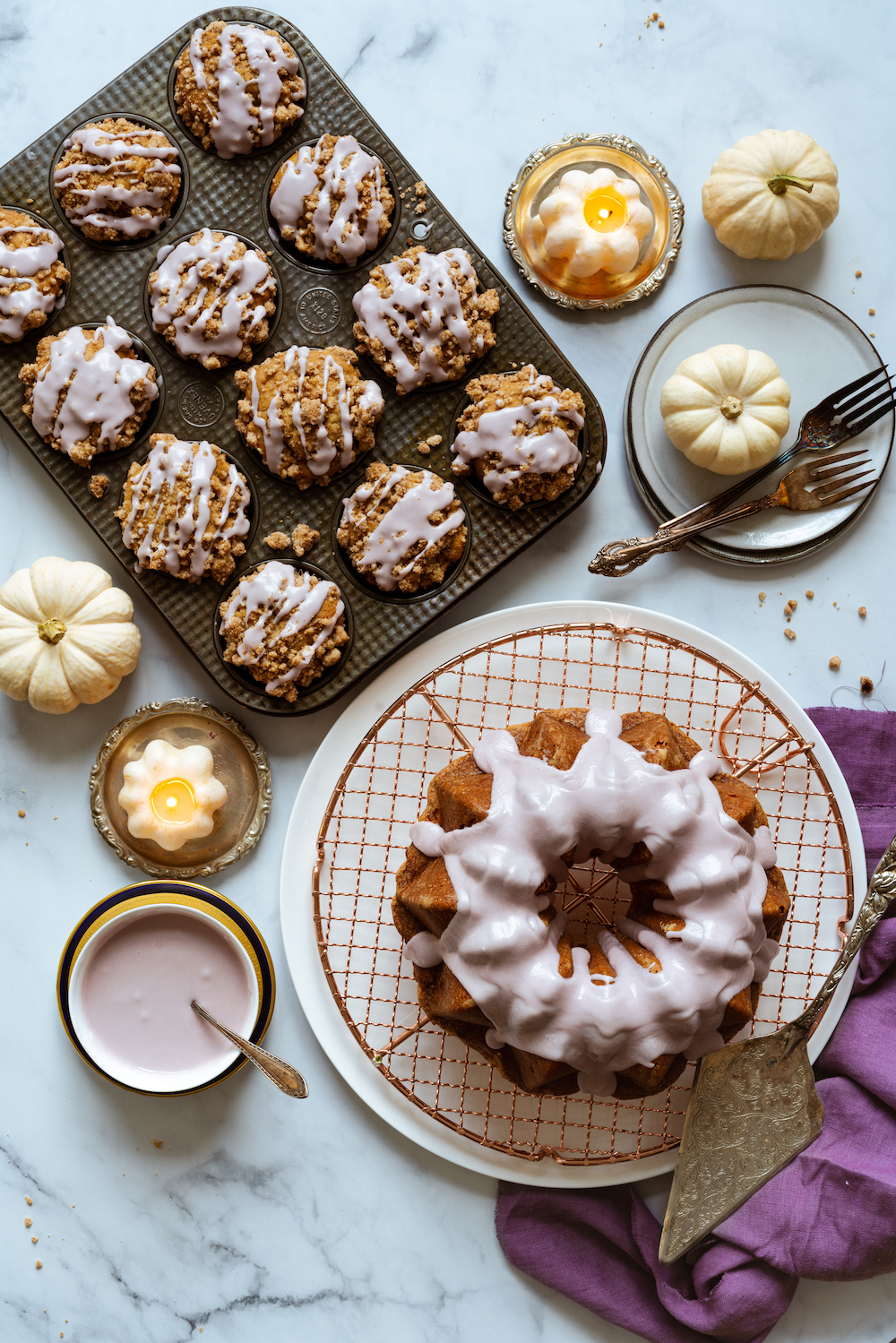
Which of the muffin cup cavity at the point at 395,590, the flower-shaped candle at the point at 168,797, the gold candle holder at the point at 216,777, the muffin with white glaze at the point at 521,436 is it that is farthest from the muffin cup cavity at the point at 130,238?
the flower-shaped candle at the point at 168,797

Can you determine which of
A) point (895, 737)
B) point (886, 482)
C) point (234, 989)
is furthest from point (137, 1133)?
point (886, 482)

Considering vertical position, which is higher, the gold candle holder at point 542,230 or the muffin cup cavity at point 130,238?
the muffin cup cavity at point 130,238

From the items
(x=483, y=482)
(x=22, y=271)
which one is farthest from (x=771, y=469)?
(x=22, y=271)

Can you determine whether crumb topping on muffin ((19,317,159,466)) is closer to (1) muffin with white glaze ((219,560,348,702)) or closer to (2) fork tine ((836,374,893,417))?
(1) muffin with white glaze ((219,560,348,702))

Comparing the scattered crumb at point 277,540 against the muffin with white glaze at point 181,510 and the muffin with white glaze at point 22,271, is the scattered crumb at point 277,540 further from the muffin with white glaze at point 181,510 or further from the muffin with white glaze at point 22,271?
the muffin with white glaze at point 22,271

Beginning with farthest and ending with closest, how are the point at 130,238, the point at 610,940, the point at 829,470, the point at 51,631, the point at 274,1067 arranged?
the point at 829,470, the point at 130,238, the point at 51,631, the point at 274,1067, the point at 610,940

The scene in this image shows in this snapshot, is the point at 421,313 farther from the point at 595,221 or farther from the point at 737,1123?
the point at 737,1123
